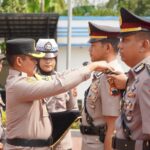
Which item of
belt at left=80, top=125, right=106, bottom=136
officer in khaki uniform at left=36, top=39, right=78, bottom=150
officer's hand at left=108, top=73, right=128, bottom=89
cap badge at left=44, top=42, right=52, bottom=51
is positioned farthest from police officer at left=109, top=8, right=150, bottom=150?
cap badge at left=44, top=42, right=52, bottom=51

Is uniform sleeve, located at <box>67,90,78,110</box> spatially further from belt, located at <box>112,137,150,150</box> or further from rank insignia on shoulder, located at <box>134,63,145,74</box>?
rank insignia on shoulder, located at <box>134,63,145,74</box>

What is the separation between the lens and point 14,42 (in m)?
4.73

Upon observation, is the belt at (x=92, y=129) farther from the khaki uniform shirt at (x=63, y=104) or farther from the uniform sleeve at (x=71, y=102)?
the uniform sleeve at (x=71, y=102)

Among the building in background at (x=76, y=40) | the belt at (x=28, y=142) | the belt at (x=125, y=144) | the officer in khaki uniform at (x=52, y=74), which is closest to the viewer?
the belt at (x=125, y=144)

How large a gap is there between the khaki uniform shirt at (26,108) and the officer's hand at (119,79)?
482 millimetres

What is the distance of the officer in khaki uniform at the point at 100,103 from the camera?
187 inches

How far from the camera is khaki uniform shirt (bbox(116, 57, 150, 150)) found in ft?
11.5

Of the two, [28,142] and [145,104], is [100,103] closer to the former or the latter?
[28,142]

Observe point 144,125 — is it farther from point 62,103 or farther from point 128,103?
point 62,103

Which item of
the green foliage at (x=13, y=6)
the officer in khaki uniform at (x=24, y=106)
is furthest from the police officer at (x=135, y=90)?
the green foliage at (x=13, y=6)

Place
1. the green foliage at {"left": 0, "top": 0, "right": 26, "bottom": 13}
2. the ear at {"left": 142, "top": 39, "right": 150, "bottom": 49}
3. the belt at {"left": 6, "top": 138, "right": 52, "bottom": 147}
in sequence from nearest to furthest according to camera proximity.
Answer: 1. the ear at {"left": 142, "top": 39, "right": 150, "bottom": 49}
2. the belt at {"left": 6, "top": 138, "right": 52, "bottom": 147}
3. the green foliage at {"left": 0, "top": 0, "right": 26, "bottom": 13}

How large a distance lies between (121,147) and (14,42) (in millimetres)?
1461

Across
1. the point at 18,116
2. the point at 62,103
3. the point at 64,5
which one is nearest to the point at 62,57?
the point at 64,5

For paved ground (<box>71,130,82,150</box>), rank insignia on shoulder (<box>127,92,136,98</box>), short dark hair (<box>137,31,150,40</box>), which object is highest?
short dark hair (<box>137,31,150,40</box>)
